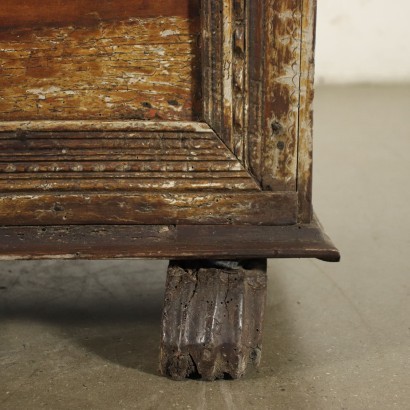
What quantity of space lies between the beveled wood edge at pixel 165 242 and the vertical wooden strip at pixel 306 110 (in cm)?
4

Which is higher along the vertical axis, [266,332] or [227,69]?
[227,69]

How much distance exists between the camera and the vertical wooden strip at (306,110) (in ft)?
4.46

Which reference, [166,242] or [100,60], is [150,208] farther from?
[100,60]

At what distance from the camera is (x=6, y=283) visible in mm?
1885

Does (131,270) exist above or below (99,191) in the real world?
below

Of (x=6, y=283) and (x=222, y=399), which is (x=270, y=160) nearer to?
(x=222, y=399)

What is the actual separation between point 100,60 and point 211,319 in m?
0.44

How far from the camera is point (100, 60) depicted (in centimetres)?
140

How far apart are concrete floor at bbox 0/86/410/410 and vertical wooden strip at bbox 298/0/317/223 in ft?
0.84

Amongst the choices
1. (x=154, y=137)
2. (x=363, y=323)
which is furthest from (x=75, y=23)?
(x=363, y=323)

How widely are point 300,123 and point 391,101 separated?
249cm

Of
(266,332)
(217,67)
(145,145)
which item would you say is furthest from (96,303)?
(217,67)

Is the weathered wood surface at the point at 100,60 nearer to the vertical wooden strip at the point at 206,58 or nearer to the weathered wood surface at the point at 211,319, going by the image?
the vertical wooden strip at the point at 206,58

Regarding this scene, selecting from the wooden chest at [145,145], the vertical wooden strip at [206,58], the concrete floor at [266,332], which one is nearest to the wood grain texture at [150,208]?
the wooden chest at [145,145]
